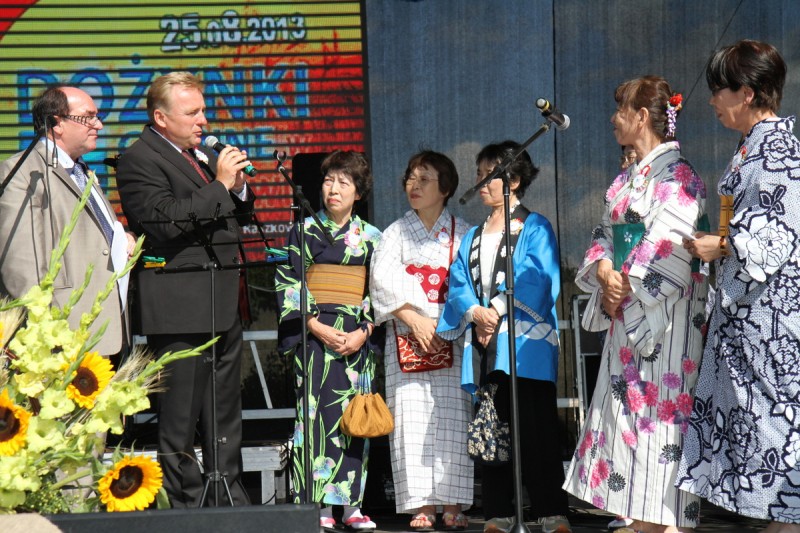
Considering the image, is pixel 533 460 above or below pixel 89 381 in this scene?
below

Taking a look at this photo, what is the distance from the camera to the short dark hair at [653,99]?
13.2 feet

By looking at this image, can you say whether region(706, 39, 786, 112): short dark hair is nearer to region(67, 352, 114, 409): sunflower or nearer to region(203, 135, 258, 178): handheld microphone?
region(203, 135, 258, 178): handheld microphone

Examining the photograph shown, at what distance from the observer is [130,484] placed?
1.64 meters

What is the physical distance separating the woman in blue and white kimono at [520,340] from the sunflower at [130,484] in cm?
292

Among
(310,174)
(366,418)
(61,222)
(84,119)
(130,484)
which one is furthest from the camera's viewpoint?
(310,174)

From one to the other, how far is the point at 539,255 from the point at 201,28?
2392mm

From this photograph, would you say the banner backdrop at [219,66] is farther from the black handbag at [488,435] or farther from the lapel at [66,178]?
the black handbag at [488,435]

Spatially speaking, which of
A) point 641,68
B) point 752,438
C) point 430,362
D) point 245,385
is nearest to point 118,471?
point 752,438

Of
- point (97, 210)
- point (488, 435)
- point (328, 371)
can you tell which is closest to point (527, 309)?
point (488, 435)

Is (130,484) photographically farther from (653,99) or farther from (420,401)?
(420,401)

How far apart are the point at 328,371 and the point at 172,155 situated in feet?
4.22

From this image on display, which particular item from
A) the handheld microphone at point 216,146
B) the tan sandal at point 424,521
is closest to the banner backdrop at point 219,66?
the handheld microphone at point 216,146

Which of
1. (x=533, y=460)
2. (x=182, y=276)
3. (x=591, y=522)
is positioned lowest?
(x=591, y=522)

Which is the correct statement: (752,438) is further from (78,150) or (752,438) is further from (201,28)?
(201,28)
